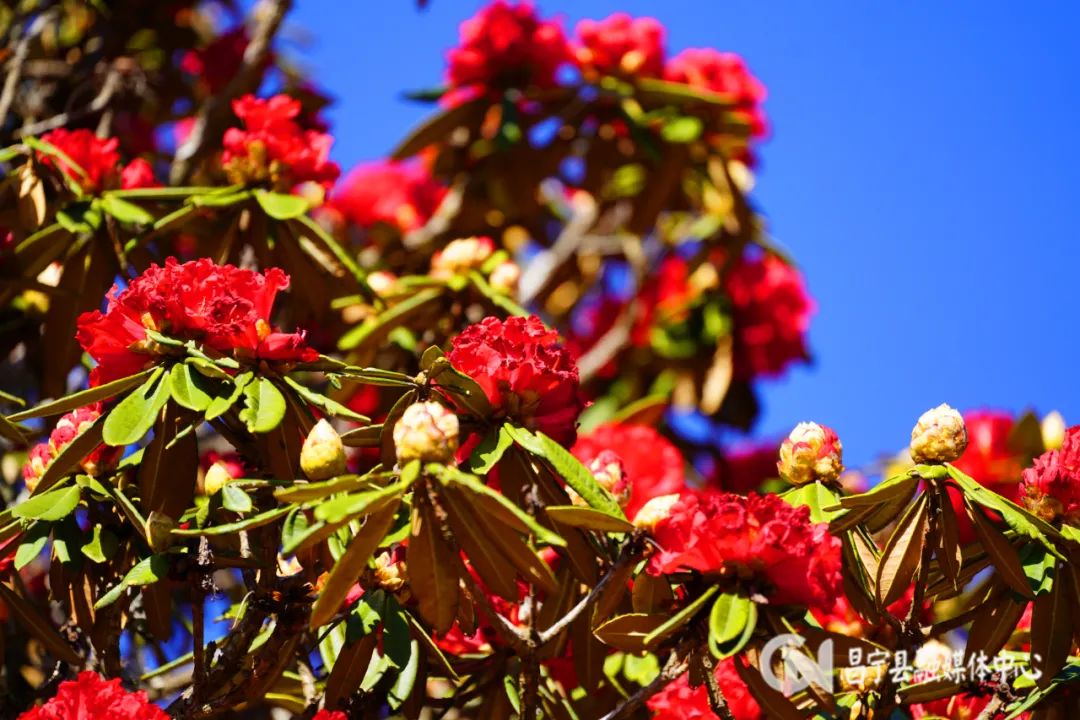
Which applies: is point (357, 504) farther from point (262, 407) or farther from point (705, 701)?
point (705, 701)

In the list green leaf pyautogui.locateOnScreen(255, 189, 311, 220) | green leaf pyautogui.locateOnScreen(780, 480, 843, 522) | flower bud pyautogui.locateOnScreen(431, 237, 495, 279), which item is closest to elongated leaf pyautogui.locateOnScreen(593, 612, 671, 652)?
green leaf pyautogui.locateOnScreen(780, 480, 843, 522)

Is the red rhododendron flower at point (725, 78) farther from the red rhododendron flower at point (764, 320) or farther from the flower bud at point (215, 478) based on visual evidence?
the flower bud at point (215, 478)

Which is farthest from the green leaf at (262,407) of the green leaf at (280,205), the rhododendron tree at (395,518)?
the green leaf at (280,205)

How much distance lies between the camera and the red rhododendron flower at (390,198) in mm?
4905

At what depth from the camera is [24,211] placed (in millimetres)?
2867

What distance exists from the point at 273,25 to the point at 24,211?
3.81ft

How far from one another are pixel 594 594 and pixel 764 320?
3.08m

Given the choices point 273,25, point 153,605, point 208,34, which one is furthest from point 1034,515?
point 208,34

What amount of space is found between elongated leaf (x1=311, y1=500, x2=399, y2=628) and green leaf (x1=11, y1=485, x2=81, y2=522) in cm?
52

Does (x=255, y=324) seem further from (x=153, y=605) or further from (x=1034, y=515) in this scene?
(x=1034, y=515)

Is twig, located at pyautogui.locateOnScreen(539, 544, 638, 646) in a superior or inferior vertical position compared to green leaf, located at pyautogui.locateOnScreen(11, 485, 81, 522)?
inferior

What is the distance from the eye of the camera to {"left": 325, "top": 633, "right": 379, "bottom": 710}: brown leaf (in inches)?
82.4

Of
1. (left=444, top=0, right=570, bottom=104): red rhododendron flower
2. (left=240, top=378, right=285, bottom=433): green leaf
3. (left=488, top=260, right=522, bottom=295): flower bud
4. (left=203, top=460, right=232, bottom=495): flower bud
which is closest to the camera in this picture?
(left=240, top=378, right=285, bottom=433): green leaf

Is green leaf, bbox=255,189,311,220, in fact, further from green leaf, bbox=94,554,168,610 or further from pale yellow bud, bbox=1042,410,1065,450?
pale yellow bud, bbox=1042,410,1065,450
